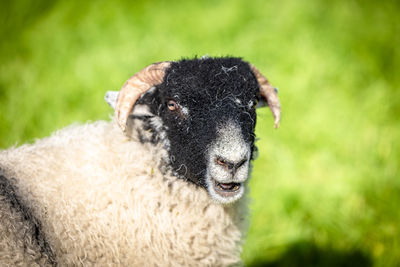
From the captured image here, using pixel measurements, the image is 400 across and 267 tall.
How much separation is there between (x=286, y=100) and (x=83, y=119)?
407 centimetres

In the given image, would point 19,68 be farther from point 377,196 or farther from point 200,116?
point 377,196

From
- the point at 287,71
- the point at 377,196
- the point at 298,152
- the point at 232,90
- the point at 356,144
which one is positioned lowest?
the point at 232,90

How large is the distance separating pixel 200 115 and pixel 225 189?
64cm

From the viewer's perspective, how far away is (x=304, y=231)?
518 centimetres

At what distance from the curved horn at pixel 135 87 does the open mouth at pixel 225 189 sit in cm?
89

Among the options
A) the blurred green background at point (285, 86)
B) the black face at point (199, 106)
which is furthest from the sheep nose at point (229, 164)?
the blurred green background at point (285, 86)

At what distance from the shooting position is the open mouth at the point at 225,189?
287 cm

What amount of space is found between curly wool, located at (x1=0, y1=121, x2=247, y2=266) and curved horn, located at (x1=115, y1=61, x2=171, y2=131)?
1.26ft

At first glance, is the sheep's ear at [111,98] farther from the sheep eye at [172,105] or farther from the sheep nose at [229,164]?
the sheep nose at [229,164]

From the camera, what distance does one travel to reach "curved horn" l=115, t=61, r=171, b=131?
2.91 metres

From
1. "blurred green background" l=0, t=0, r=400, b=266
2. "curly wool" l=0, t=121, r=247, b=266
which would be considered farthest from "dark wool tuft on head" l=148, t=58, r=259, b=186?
"blurred green background" l=0, t=0, r=400, b=266

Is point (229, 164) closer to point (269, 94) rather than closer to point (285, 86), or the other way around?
point (269, 94)

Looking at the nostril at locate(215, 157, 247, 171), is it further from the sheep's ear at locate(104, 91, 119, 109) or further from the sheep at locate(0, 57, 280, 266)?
the sheep's ear at locate(104, 91, 119, 109)

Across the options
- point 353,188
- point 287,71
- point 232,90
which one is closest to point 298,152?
point 353,188
